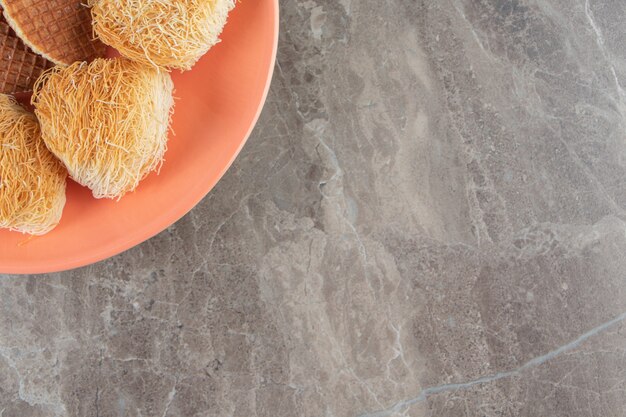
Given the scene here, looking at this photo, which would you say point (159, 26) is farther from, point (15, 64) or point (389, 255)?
point (389, 255)

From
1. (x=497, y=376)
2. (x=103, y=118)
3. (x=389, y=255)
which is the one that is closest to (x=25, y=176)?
(x=103, y=118)

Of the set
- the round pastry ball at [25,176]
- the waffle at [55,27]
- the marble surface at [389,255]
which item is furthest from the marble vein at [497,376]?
the waffle at [55,27]

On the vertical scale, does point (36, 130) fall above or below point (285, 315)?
above

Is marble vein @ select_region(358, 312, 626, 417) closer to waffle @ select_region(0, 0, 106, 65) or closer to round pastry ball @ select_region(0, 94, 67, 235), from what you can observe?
round pastry ball @ select_region(0, 94, 67, 235)

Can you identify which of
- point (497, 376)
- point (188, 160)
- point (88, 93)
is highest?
point (88, 93)

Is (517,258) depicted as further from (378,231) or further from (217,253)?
(217,253)

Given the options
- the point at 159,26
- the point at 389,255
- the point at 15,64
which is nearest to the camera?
the point at 159,26

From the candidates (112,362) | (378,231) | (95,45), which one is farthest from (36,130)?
(378,231)
